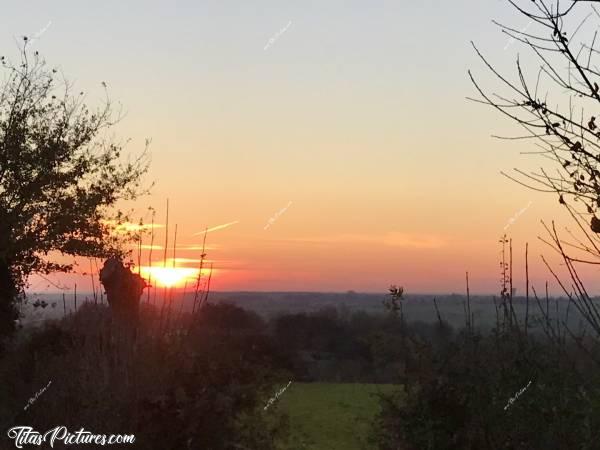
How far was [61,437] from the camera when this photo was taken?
7.32 metres

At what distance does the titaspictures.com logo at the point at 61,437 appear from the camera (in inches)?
275

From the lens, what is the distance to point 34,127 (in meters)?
17.4

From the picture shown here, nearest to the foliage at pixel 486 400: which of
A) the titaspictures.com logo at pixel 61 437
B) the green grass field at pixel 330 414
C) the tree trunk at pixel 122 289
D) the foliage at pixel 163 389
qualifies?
the foliage at pixel 163 389

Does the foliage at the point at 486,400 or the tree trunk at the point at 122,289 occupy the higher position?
the tree trunk at the point at 122,289

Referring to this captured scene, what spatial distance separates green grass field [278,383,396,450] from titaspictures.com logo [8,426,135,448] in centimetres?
453

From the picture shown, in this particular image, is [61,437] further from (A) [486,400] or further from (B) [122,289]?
(A) [486,400]

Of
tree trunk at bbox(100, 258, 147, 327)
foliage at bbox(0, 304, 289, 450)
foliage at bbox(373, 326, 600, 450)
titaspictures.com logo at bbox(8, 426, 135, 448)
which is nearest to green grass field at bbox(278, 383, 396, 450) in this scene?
tree trunk at bbox(100, 258, 147, 327)

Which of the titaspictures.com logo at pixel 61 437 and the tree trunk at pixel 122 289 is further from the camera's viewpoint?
the tree trunk at pixel 122 289

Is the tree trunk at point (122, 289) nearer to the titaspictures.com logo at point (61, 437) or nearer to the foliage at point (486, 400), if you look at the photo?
the titaspictures.com logo at point (61, 437)

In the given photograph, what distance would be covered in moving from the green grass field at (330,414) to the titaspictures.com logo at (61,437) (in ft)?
14.8

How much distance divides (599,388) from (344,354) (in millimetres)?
30829

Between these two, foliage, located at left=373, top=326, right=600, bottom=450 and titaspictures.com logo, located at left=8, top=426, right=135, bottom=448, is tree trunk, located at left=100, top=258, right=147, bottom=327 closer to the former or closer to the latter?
titaspictures.com logo, located at left=8, top=426, right=135, bottom=448

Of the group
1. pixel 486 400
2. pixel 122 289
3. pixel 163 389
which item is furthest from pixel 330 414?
pixel 486 400

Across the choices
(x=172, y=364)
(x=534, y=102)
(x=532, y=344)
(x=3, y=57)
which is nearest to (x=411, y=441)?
(x=532, y=344)
